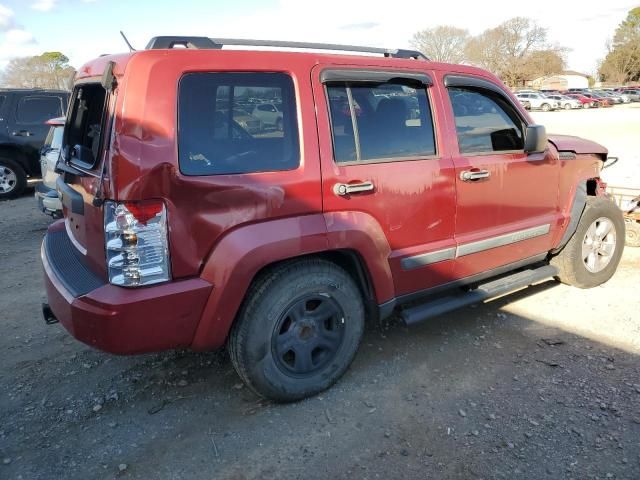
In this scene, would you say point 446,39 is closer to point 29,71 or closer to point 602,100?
point 602,100

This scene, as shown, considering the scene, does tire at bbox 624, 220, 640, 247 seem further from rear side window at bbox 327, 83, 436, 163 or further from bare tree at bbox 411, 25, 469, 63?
bare tree at bbox 411, 25, 469, 63

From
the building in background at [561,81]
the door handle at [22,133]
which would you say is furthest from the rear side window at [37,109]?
the building in background at [561,81]

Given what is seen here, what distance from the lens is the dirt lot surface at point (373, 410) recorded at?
2.58 metres

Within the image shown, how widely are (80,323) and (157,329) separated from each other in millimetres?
396

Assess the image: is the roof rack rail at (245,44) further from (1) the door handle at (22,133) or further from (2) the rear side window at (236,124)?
(1) the door handle at (22,133)

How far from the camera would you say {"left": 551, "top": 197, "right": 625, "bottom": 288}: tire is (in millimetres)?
4445

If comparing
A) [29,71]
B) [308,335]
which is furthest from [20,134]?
[29,71]

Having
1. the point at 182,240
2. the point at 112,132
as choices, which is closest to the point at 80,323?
the point at 182,240

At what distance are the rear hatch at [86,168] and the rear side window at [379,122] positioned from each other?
1265 mm

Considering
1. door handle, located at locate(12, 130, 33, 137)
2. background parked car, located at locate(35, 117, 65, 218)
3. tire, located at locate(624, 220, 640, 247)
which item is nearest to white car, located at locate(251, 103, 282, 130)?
background parked car, located at locate(35, 117, 65, 218)

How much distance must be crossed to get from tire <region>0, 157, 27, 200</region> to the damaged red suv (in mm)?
7758

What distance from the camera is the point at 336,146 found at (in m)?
2.95

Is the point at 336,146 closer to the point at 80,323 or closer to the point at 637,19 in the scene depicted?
the point at 80,323

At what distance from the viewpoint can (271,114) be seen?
2.82m
